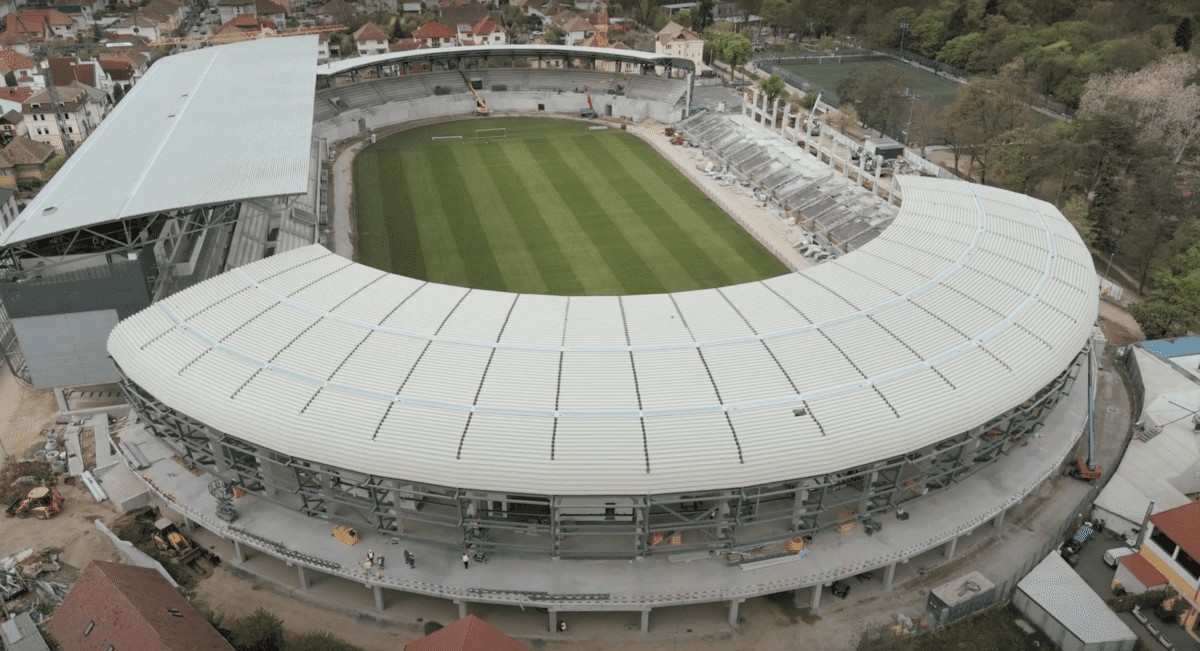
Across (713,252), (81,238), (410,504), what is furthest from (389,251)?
(410,504)

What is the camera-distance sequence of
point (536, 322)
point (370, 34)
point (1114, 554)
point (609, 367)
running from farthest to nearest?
point (370, 34), point (536, 322), point (1114, 554), point (609, 367)

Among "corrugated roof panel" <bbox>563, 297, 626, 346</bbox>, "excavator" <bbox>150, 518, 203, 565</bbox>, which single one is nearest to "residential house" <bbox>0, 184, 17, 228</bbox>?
"excavator" <bbox>150, 518, 203, 565</bbox>

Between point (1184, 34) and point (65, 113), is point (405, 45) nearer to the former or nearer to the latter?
point (65, 113)

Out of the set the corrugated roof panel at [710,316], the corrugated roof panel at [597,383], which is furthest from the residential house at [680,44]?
the corrugated roof panel at [597,383]

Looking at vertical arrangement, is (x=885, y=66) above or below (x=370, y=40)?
below

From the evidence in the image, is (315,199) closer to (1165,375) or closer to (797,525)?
(797,525)

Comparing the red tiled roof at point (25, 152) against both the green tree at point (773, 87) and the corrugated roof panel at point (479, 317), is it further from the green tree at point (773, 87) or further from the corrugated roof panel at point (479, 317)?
the green tree at point (773, 87)

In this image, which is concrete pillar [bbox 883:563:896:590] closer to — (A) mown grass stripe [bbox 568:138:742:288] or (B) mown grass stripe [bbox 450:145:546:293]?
(A) mown grass stripe [bbox 568:138:742:288]

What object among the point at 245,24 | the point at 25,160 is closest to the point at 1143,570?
the point at 25,160
